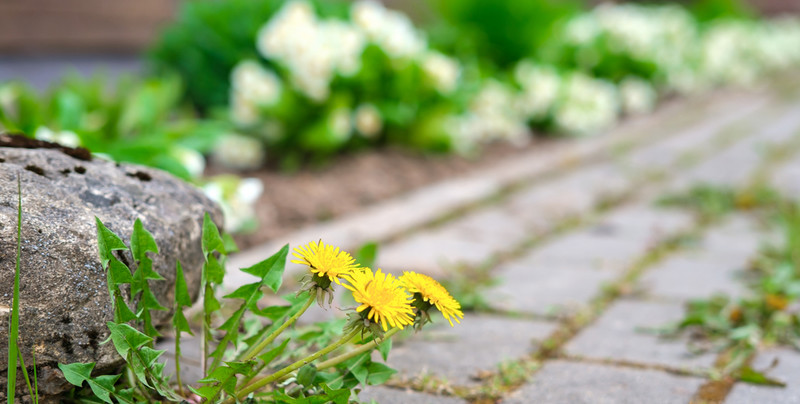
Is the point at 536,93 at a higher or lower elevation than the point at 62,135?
higher

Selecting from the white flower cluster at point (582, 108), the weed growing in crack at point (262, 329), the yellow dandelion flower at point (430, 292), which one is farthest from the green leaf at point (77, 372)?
the white flower cluster at point (582, 108)

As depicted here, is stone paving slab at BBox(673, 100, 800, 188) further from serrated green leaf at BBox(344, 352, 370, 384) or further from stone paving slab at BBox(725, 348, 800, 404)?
serrated green leaf at BBox(344, 352, 370, 384)

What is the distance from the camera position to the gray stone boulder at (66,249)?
1229 millimetres

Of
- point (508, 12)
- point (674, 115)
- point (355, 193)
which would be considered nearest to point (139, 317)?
point (355, 193)

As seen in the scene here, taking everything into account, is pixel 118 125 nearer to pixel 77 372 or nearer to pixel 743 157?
pixel 77 372

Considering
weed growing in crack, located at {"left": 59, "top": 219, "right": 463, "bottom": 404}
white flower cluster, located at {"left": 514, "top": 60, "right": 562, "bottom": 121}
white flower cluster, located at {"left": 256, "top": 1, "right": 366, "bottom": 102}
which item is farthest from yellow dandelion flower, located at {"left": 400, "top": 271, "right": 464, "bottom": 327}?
white flower cluster, located at {"left": 514, "top": 60, "right": 562, "bottom": 121}

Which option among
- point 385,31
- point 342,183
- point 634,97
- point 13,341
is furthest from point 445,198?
point 634,97

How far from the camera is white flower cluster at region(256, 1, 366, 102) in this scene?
3.49 metres

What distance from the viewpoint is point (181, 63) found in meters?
4.06

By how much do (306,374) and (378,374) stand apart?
0.42 ft

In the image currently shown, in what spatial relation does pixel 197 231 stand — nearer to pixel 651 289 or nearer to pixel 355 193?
pixel 651 289

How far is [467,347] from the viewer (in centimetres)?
192

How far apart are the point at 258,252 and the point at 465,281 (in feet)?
2.19

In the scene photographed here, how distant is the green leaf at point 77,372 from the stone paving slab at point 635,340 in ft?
3.57
